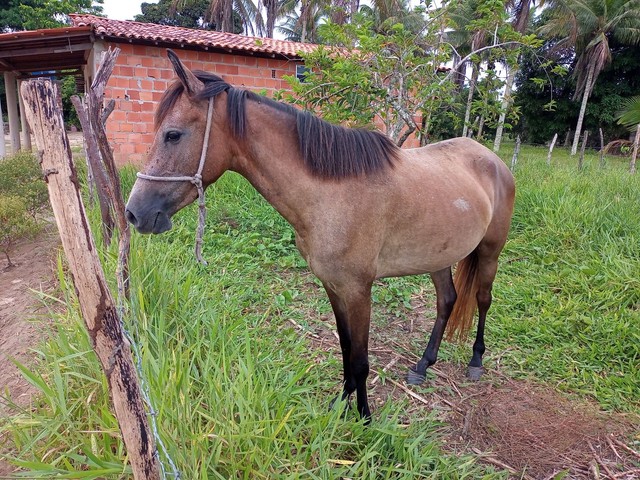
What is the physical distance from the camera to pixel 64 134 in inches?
42.6

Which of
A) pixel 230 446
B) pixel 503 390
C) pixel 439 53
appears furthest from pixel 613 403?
pixel 439 53

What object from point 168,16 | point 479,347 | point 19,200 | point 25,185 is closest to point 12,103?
point 25,185

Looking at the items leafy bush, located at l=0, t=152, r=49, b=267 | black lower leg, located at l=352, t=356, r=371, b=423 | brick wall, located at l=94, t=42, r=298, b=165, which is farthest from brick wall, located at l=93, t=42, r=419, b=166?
black lower leg, located at l=352, t=356, r=371, b=423

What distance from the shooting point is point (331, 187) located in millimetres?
1948

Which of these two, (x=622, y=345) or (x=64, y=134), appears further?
(x=622, y=345)

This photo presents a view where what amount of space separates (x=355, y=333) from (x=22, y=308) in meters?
3.12

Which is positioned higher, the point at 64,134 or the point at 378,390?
the point at 64,134

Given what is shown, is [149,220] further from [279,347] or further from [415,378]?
[415,378]

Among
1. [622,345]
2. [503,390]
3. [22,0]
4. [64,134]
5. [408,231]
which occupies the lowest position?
[503,390]

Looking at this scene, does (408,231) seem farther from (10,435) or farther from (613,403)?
(10,435)

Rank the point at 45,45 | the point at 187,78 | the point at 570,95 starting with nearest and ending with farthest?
the point at 187,78 → the point at 45,45 → the point at 570,95

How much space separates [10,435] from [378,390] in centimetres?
200

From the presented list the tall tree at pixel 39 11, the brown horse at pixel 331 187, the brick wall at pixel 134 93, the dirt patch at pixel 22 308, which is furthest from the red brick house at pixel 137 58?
the tall tree at pixel 39 11

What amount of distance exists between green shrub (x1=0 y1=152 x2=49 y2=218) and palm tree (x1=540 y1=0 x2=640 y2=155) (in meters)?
21.6
